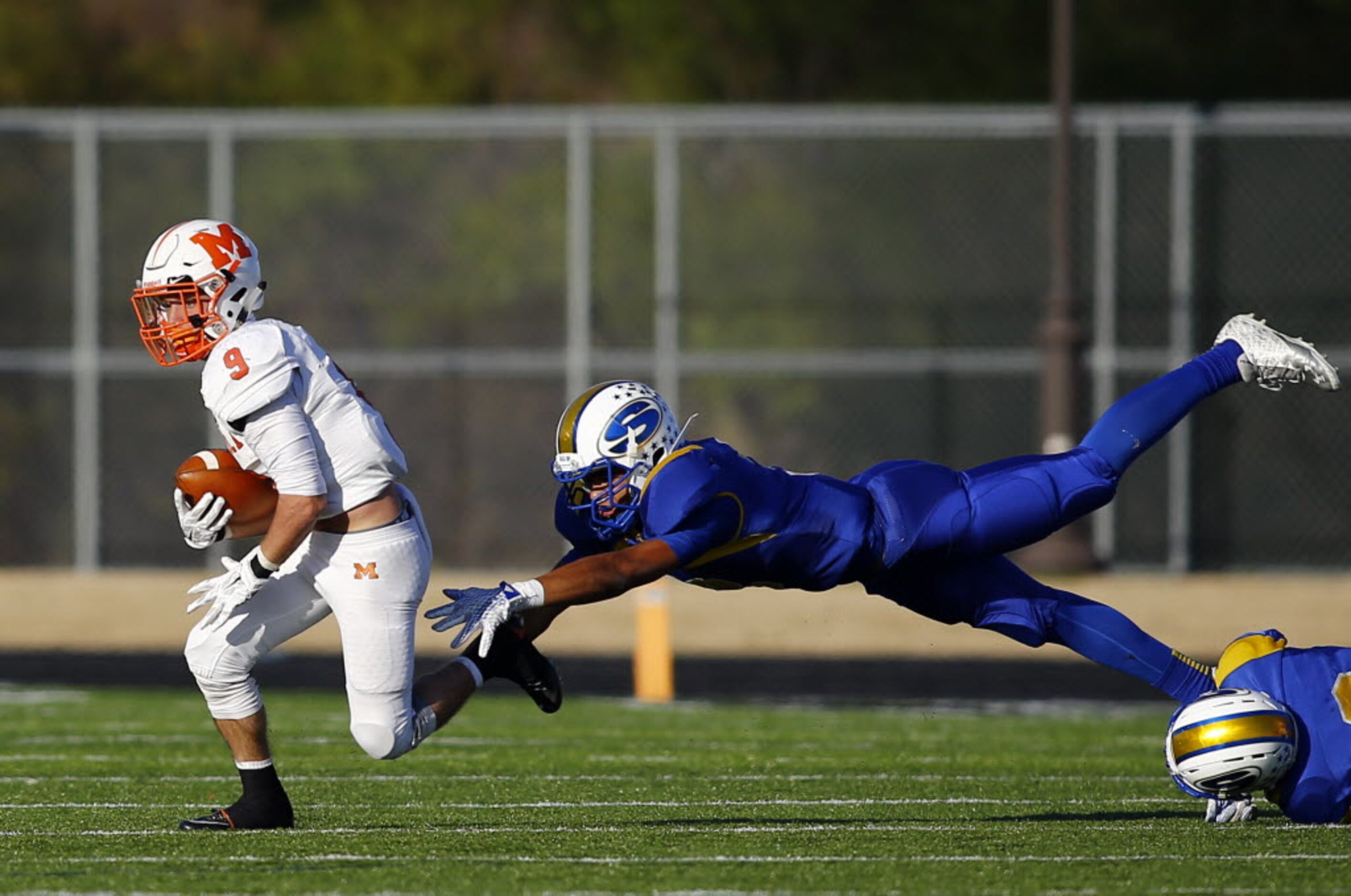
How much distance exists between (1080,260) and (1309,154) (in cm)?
193

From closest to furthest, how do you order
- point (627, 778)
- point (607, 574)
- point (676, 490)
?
point (607, 574), point (676, 490), point (627, 778)

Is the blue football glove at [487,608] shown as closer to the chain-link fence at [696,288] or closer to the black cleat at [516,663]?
the black cleat at [516,663]

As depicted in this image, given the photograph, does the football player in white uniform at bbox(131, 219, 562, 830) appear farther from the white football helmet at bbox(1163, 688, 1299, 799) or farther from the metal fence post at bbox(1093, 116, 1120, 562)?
the metal fence post at bbox(1093, 116, 1120, 562)

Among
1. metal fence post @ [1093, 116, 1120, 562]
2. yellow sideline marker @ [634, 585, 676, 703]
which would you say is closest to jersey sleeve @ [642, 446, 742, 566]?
yellow sideline marker @ [634, 585, 676, 703]

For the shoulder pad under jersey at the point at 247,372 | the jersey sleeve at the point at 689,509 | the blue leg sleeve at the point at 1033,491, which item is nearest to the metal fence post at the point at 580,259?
the blue leg sleeve at the point at 1033,491

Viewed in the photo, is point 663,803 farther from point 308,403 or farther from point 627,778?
point 308,403

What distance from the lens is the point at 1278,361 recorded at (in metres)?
7.54

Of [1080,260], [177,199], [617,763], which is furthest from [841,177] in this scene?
[617,763]

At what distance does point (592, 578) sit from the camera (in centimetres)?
630

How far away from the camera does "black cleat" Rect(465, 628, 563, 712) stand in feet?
23.2

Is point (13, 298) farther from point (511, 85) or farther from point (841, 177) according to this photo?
point (511, 85)

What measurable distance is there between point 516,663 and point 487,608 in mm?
837

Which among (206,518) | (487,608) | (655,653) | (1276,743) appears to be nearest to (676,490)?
(487,608)

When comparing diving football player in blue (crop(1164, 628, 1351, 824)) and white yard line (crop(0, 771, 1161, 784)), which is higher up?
diving football player in blue (crop(1164, 628, 1351, 824))
